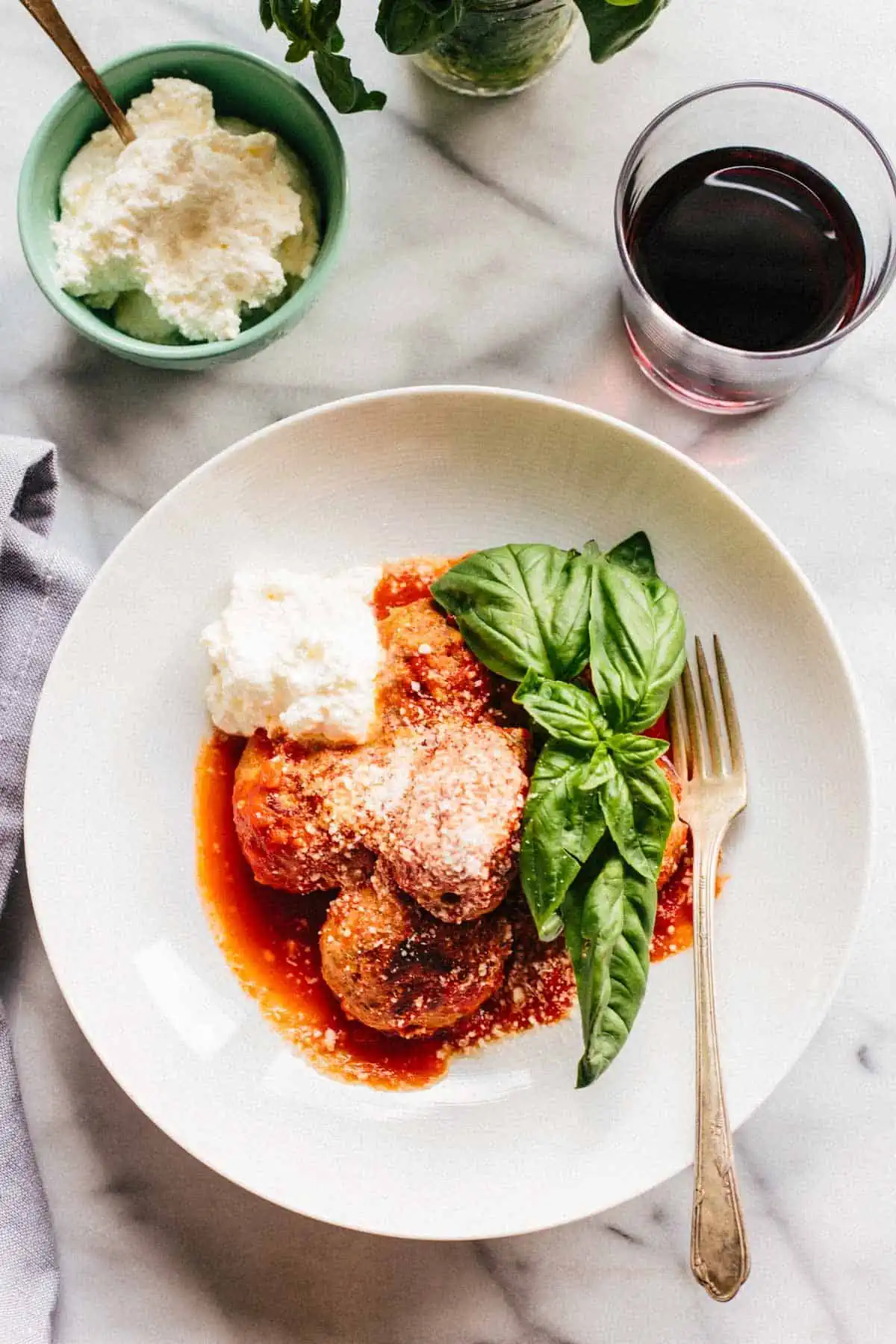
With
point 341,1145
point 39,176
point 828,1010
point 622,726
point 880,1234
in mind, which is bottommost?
point 880,1234

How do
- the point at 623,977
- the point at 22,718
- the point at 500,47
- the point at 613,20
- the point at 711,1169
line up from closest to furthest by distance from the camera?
1. the point at 613,20
2. the point at 623,977
3. the point at 711,1169
4. the point at 500,47
5. the point at 22,718

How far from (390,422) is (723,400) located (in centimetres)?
57

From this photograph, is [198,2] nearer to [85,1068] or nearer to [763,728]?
[763,728]

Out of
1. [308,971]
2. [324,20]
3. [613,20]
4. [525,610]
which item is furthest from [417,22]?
[308,971]

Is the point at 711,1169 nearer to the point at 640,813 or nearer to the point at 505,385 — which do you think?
the point at 640,813

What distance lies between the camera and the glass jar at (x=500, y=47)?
66.0 inches

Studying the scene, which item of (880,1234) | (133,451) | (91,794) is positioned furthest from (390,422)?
(880,1234)

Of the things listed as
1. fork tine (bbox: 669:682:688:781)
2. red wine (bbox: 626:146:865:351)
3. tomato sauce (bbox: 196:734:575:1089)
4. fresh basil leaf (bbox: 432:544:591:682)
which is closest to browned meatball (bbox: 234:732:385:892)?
tomato sauce (bbox: 196:734:575:1089)

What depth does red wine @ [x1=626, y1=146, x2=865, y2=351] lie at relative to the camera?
1849mm

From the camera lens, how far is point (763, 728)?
1828mm

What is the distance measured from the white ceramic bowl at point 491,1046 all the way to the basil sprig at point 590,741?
0.64ft

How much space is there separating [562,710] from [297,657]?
16.0 inches

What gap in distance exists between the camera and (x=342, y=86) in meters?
1.65

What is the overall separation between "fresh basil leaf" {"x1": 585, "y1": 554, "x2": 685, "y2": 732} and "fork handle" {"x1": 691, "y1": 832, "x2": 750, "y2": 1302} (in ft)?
1.05
